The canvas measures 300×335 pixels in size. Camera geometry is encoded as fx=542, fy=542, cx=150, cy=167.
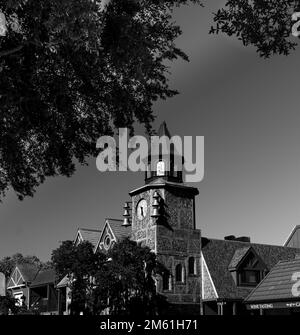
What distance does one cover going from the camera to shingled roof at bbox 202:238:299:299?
44781 mm

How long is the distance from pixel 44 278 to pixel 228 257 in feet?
82.5

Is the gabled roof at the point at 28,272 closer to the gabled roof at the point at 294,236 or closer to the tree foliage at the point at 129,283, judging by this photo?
the tree foliage at the point at 129,283

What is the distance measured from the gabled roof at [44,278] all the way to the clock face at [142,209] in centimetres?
1717

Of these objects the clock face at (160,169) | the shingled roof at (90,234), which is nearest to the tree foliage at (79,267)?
the clock face at (160,169)

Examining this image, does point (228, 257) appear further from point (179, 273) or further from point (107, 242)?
point (107, 242)

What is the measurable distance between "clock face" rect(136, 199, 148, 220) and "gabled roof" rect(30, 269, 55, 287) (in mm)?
17169

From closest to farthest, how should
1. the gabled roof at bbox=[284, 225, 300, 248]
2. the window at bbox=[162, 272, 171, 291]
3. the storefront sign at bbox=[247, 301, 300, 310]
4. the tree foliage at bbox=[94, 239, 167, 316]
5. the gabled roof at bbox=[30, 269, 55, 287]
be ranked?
1. the storefront sign at bbox=[247, 301, 300, 310]
2. the tree foliage at bbox=[94, 239, 167, 316]
3. the window at bbox=[162, 272, 171, 291]
4. the gabled roof at bbox=[284, 225, 300, 248]
5. the gabled roof at bbox=[30, 269, 55, 287]

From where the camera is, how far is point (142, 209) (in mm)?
47344

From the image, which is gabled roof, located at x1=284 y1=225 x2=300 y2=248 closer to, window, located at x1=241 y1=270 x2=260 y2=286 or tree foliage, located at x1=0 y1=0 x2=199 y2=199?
window, located at x1=241 y1=270 x2=260 y2=286

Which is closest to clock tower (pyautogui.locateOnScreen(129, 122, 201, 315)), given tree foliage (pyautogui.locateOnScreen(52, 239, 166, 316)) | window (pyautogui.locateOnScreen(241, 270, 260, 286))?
tree foliage (pyautogui.locateOnScreen(52, 239, 166, 316))

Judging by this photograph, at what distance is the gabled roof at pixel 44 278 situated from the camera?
200 feet

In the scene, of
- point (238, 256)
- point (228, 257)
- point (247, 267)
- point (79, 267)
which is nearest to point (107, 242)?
point (79, 267)
